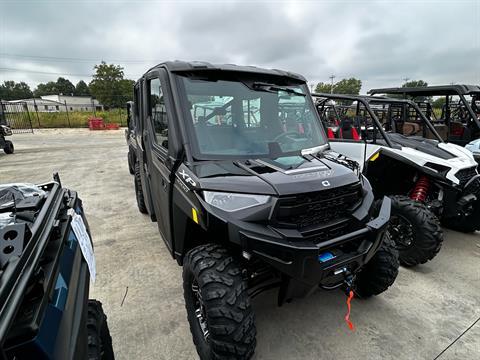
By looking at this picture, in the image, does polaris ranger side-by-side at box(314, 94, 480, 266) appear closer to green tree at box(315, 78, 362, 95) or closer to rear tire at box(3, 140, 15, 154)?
→ rear tire at box(3, 140, 15, 154)

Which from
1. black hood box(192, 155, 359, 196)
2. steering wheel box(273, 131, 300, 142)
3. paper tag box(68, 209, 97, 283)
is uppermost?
steering wheel box(273, 131, 300, 142)

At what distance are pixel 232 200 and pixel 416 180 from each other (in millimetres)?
3275

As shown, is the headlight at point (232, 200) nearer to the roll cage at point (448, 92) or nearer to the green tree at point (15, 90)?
the roll cage at point (448, 92)

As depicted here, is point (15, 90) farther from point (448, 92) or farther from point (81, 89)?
point (448, 92)

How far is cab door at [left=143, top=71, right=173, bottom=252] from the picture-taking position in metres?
2.44

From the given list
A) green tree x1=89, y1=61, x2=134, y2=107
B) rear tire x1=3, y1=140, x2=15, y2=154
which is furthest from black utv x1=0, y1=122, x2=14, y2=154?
green tree x1=89, y1=61, x2=134, y2=107

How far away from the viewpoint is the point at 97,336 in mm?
1440

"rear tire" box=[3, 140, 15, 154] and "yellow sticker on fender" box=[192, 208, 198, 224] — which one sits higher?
"yellow sticker on fender" box=[192, 208, 198, 224]

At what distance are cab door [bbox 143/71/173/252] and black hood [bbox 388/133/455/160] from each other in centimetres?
316

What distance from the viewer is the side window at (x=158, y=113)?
8.14ft

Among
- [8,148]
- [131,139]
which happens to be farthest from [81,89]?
[131,139]

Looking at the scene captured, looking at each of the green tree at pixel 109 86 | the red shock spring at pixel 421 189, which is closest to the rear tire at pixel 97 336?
the red shock spring at pixel 421 189

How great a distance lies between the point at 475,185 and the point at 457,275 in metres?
1.23

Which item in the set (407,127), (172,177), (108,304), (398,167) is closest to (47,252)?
(172,177)
